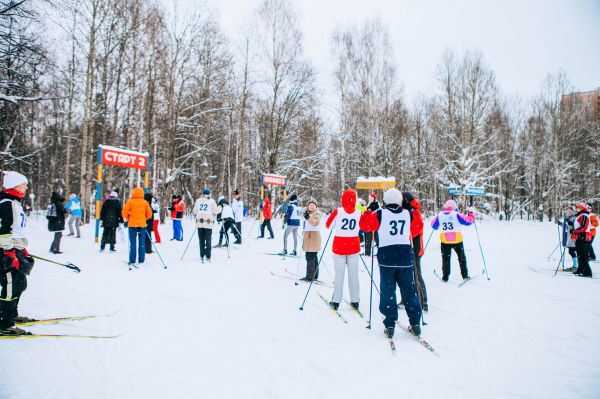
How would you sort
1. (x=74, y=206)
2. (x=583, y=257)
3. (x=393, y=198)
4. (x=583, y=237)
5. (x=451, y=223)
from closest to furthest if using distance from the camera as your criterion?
(x=393, y=198) → (x=451, y=223) → (x=583, y=237) → (x=583, y=257) → (x=74, y=206)

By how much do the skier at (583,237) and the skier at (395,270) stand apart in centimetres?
671

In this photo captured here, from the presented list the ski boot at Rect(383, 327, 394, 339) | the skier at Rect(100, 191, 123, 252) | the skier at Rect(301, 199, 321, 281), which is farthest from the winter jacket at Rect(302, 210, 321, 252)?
the skier at Rect(100, 191, 123, 252)

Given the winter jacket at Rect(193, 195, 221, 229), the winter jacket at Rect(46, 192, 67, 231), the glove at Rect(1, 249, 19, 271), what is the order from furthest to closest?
the winter jacket at Rect(46, 192, 67, 231) → the winter jacket at Rect(193, 195, 221, 229) → the glove at Rect(1, 249, 19, 271)

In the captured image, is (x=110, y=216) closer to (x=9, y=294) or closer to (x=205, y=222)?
(x=205, y=222)

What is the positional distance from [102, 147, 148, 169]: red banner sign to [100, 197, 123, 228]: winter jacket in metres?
3.25

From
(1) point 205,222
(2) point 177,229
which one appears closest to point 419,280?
(1) point 205,222

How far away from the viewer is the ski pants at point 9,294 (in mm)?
3867

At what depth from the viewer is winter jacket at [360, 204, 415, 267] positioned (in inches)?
168

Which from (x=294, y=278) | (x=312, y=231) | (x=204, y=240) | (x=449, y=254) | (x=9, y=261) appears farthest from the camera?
(x=204, y=240)

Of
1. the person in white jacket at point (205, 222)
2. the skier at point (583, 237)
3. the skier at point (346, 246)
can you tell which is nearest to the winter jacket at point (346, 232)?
the skier at point (346, 246)

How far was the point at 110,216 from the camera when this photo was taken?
30.9 ft

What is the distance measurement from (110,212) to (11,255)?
5929 mm

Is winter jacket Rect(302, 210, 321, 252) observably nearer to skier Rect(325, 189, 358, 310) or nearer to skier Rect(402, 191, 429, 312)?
skier Rect(325, 189, 358, 310)

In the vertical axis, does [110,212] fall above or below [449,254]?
above
